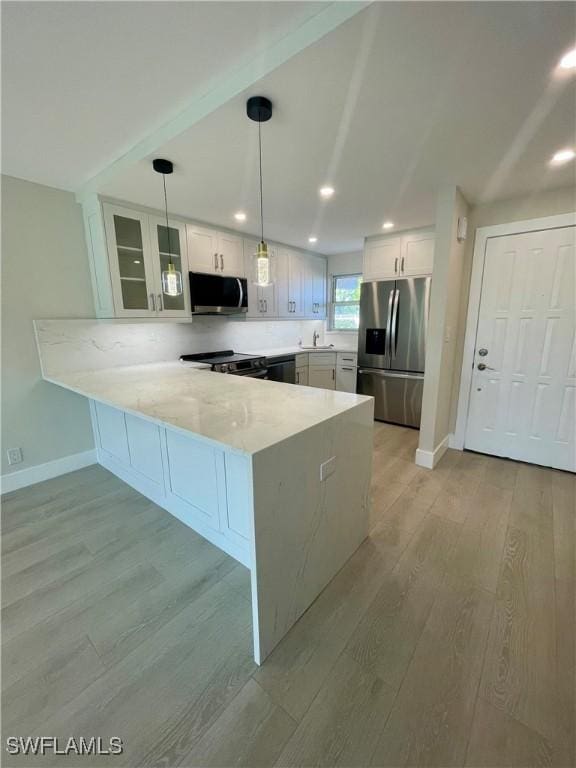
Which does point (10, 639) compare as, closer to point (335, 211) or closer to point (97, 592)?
point (97, 592)

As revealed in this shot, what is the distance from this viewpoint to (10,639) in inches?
54.0

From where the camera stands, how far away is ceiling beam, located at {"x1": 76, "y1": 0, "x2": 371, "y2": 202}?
110 cm

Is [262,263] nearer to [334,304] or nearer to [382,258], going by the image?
[382,258]

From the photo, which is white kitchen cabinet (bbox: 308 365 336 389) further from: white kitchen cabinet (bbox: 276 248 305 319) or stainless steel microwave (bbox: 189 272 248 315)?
stainless steel microwave (bbox: 189 272 248 315)

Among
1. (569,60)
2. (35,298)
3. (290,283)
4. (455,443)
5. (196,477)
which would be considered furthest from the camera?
(290,283)

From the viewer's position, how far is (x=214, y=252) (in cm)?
339

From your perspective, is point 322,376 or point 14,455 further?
point 322,376

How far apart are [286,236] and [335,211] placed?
42.3 inches

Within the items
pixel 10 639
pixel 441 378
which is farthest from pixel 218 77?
pixel 10 639

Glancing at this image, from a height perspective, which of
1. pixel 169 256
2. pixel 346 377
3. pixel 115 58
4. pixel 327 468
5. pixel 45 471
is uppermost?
pixel 115 58

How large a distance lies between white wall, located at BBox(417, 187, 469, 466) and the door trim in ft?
0.46

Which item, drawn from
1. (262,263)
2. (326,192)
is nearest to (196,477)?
(262,263)

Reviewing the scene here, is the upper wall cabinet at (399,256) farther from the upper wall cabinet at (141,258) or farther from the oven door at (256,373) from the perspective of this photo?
the upper wall cabinet at (141,258)

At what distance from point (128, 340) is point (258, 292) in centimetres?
169
